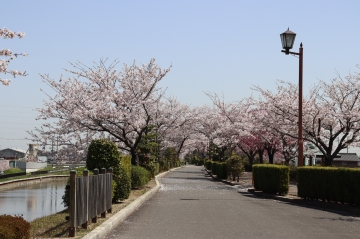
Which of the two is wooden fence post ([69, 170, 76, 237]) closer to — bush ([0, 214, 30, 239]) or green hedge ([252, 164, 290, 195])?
bush ([0, 214, 30, 239])

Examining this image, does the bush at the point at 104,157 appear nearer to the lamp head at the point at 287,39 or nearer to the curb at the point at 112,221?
the curb at the point at 112,221

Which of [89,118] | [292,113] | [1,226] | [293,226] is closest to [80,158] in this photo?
[89,118]

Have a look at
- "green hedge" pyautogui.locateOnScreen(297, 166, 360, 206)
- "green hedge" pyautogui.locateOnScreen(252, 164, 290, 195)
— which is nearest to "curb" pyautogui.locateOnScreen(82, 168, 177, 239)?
"green hedge" pyautogui.locateOnScreen(297, 166, 360, 206)

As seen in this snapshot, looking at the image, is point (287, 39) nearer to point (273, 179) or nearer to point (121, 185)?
point (273, 179)

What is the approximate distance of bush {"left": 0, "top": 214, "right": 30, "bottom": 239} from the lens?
7.75 m

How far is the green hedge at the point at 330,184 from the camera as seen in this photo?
1789cm

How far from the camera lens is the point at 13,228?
7.98 m

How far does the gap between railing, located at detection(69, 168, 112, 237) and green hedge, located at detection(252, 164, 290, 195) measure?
11.7 metres

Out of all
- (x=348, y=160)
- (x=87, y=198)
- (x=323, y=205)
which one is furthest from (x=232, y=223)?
(x=348, y=160)

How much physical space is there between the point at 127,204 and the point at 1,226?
9.93 meters

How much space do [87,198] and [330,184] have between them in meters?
11.2

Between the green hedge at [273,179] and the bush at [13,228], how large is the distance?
675 inches

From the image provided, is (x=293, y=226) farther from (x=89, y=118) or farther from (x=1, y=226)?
(x=89, y=118)

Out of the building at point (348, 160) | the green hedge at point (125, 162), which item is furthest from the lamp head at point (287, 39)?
the building at point (348, 160)
